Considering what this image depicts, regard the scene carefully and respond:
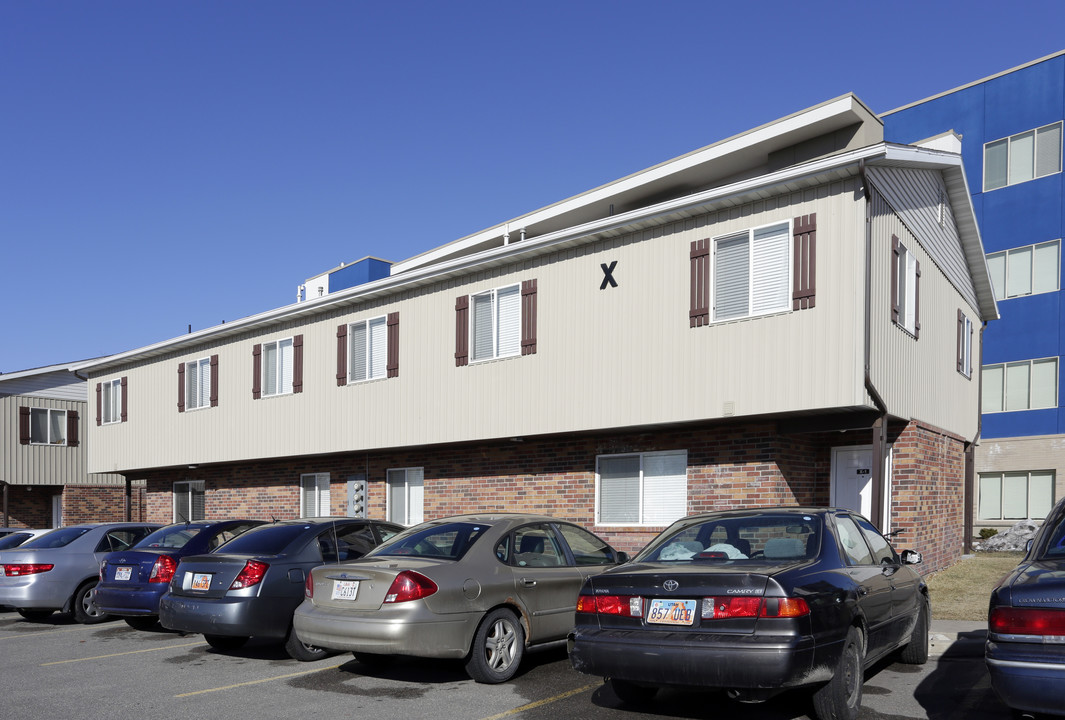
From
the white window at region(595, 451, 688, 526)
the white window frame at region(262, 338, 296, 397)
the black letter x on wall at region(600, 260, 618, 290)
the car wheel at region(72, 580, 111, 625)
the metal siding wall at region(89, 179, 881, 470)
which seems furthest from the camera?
the white window frame at region(262, 338, 296, 397)

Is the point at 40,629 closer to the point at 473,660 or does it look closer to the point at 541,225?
the point at 473,660

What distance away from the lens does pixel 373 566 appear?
26.0 ft

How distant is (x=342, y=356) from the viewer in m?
19.6

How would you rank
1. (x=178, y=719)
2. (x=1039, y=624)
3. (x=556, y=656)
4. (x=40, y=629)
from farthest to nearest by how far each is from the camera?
(x=40, y=629)
(x=556, y=656)
(x=178, y=719)
(x=1039, y=624)

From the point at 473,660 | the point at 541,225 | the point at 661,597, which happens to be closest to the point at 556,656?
the point at 473,660

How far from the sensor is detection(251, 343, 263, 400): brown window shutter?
70.9 feet

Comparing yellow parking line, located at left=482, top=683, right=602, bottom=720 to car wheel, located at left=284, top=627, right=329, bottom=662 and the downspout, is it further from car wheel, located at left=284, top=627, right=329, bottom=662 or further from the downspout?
the downspout

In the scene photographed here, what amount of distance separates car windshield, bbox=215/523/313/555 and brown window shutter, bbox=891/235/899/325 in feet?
28.3

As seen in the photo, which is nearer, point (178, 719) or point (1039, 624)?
point (1039, 624)

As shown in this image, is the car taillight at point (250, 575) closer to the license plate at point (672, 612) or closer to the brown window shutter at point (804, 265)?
the license plate at point (672, 612)

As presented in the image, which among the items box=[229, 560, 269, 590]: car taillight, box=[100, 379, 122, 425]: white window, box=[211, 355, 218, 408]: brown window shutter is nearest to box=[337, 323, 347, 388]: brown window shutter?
box=[211, 355, 218, 408]: brown window shutter

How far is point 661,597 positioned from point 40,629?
9.60m

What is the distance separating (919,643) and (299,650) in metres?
5.63

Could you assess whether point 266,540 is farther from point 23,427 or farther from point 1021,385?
point 1021,385
